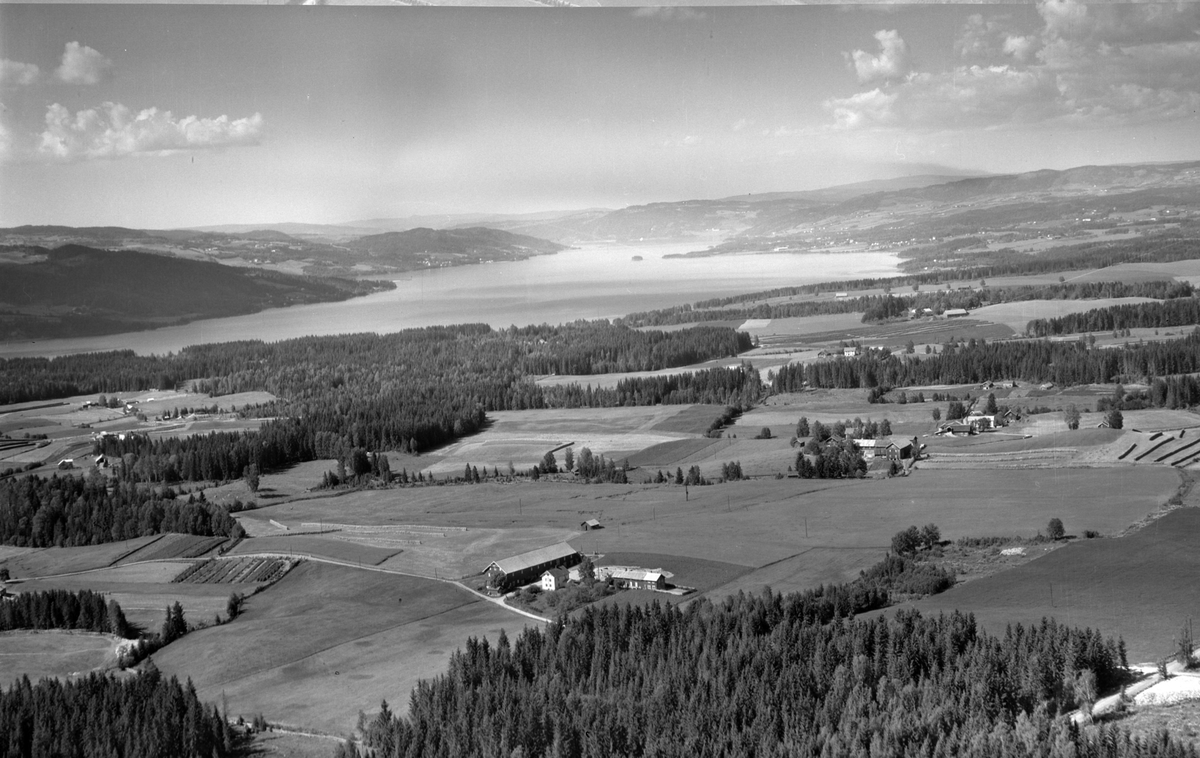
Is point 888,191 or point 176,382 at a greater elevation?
point 888,191

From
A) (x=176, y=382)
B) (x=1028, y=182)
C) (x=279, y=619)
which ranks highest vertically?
(x=1028, y=182)

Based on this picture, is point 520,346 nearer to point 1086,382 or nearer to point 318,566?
point 1086,382

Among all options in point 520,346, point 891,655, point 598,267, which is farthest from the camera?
point 598,267

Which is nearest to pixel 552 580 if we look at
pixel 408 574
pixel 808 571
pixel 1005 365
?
pixel 408 574

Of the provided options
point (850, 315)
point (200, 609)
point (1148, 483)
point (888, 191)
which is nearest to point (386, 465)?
point (200, 609)

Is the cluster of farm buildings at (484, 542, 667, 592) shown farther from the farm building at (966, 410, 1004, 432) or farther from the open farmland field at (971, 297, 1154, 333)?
the open farmland field at (971, 297, 1154, 333)

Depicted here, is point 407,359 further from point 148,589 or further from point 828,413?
point 148,589

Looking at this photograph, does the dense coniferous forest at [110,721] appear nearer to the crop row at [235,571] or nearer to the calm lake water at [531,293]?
the crop row at [235,571]
